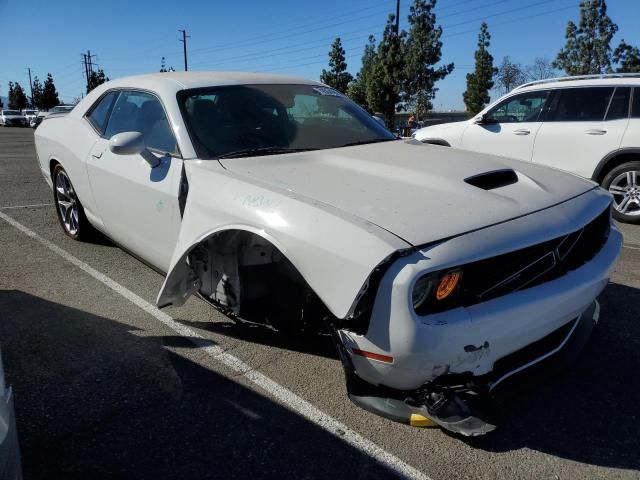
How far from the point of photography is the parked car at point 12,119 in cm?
4575

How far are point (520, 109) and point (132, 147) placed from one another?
5971 millimetres

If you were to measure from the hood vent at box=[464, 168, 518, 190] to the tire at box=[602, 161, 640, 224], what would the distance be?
4401 mm

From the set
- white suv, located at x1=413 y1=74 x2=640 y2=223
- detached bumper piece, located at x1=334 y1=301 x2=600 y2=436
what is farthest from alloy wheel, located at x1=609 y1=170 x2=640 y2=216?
detached bumper piece, located at x1=334 y1=301 x2=600 y2=436

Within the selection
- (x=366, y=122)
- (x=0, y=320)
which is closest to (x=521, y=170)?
(x=366, y=122)

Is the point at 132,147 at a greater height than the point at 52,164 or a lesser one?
greater

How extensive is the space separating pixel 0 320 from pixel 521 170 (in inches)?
135

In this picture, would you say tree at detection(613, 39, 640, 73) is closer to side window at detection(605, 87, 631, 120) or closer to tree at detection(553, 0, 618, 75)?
tree at detection(553, 0, 618, 75)

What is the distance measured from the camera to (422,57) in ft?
131

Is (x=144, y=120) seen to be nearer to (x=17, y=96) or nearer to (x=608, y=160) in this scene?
(x=608, y=160)

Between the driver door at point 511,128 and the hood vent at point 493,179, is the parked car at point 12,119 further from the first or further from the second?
the hood vent at point 493,179

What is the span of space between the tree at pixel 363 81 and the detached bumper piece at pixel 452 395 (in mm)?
41483

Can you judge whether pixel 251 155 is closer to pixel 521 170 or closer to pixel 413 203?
pixel 413 203

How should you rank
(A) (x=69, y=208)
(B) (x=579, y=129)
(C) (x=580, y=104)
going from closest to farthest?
(A) (x=69, y=208)
(B) (x=579, y=129)
(C) (x=580, y=104)

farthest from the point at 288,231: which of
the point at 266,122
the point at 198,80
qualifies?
the point at 198,80
